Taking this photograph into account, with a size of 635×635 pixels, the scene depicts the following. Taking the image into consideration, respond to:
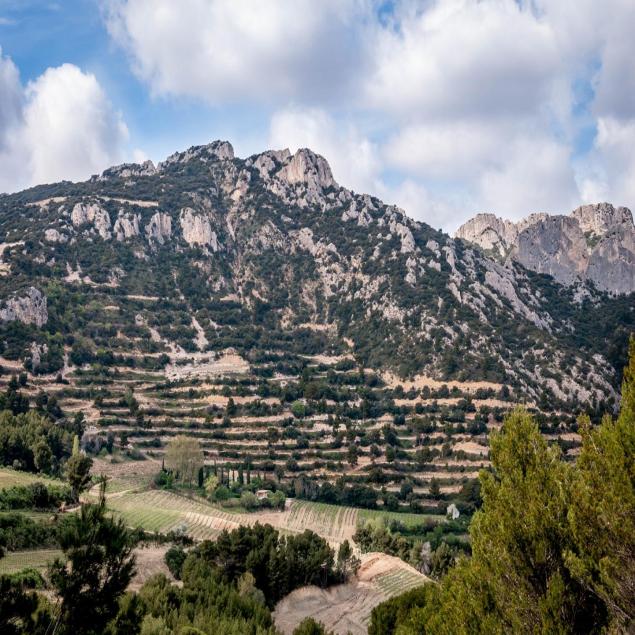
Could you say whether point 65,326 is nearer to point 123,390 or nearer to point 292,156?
point 123,390

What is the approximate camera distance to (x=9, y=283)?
341 ft

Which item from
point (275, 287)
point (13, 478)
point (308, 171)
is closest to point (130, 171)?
point (308, 171)

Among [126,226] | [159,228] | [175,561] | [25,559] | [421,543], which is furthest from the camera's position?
[159,228]

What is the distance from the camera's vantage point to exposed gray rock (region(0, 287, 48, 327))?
9424cm

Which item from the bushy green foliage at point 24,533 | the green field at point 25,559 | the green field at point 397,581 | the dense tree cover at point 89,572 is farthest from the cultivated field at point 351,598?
the dense tree cover at point 89,572

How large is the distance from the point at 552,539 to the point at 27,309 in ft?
335

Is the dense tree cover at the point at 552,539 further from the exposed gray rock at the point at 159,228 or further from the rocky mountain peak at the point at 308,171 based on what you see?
the rocky mountain peak at the point at 308,171

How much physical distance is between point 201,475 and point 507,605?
60118 mm

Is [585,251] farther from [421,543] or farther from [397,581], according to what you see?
[397,581]

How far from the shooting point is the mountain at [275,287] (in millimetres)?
104000

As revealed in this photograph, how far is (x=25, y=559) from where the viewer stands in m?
29.2

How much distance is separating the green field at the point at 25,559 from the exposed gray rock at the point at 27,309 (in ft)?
242

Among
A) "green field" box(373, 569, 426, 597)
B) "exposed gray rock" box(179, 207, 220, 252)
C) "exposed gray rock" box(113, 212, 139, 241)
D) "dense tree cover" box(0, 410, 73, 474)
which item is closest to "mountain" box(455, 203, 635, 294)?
"exposed gray rock" box(179, 207, 220, 252)

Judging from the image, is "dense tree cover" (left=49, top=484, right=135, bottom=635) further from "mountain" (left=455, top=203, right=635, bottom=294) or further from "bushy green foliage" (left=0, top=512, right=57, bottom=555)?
"mountain" (left=455, top=203, right=635, bottom=294)
